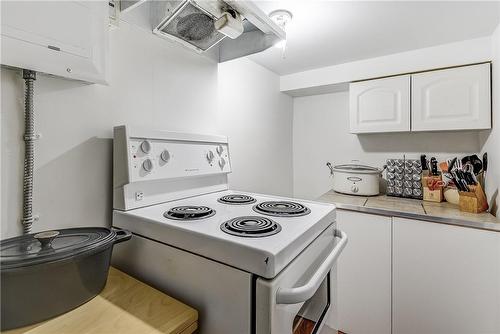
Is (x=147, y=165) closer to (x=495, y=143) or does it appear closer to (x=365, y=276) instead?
(x=365, y=276)

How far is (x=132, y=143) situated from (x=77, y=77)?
0.85 feet

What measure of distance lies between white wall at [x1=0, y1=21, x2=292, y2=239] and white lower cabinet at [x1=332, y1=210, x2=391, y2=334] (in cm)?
88

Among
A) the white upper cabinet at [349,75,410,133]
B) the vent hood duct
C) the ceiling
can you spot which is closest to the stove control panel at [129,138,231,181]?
the vent hood duct

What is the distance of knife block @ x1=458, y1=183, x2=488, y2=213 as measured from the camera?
4.53 ft

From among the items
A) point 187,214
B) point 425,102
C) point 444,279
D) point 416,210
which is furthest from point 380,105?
point 187,214

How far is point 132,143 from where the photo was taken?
2.85 ft

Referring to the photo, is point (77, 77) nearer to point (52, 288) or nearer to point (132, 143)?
point (132, 143)

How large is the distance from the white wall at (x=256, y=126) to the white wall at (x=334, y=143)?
0.15 m

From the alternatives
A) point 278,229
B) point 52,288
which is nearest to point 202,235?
point 278,229

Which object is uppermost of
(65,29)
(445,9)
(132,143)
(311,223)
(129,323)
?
(445,9)

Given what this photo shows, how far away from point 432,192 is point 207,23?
1.83 m

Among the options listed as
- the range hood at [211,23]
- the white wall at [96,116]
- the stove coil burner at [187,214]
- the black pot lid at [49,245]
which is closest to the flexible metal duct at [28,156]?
the white wall at [96,116]

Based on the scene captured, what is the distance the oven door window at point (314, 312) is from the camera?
2.43 ft

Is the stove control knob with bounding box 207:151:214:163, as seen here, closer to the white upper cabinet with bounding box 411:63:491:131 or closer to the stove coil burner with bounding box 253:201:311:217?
the stove coil burner with bounding box 253:201:311:217
